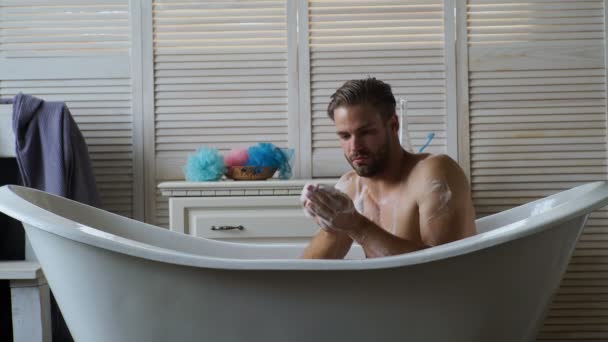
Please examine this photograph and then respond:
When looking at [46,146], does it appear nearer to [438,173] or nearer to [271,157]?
[271,157]

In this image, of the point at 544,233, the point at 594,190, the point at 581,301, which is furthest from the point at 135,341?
the point at 581,301

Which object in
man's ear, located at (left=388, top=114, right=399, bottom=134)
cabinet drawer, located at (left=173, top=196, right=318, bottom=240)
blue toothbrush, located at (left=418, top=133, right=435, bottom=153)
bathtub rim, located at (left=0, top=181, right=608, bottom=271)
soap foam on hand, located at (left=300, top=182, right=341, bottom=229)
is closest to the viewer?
bathtub rim, located at (left=0, top=181, right=608, bottom=271)

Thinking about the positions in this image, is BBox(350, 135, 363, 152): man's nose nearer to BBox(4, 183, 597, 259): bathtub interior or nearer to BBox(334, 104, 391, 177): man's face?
BBox(334, 104, 391, 177): man's face

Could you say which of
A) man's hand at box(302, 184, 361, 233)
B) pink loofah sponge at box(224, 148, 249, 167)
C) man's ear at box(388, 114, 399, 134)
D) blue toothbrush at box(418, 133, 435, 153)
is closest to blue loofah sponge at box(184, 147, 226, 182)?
pink loofah sponge at box(224, 148, 249, 167)

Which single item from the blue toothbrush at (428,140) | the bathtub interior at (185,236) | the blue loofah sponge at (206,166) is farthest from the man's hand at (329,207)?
the blue toothbrush at (428,140)

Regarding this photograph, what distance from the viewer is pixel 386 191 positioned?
1953 millimetres

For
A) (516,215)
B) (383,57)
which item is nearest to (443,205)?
(516,215)

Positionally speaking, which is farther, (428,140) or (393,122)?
(428,140)

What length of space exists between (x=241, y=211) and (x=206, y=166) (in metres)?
0.22

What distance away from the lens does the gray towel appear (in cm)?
265

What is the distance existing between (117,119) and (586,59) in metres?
1.82

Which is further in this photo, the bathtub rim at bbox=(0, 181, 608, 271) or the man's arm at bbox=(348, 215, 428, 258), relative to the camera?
A: the man's arm at bbox=(348, 215, 428, 258)

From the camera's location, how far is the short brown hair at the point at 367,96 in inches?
72.1

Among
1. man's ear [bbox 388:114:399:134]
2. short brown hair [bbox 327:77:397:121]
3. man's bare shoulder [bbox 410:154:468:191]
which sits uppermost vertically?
short brown hair [bbox 327:77:397:121]
